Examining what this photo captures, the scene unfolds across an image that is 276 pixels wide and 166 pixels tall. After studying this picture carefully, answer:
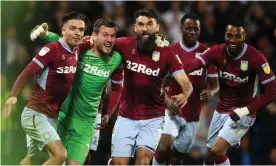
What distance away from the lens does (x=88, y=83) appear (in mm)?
9477

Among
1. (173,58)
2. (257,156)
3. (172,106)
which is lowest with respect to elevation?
(257,156)

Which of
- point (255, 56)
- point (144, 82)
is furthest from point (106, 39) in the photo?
point (255, 56)

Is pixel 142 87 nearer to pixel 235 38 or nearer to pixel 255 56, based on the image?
pixel 235 38

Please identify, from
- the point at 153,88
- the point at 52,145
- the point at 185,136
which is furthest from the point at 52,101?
the point at 185,136

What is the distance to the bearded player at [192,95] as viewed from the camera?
1070 centimetres

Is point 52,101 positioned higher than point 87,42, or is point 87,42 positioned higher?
point 87,42

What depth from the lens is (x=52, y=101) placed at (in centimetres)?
936

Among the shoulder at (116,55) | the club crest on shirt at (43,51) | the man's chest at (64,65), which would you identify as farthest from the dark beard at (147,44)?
the club crest on shirt at (43,51)

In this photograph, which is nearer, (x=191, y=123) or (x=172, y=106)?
(x=172, y=106)

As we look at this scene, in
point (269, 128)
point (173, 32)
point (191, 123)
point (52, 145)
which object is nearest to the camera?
point (52, 145)

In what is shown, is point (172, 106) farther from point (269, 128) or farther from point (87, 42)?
point (269, 128)

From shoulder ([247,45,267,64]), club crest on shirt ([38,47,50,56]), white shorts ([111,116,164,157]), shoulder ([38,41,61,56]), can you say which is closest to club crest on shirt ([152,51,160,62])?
white shorts ([111,116,164,157])

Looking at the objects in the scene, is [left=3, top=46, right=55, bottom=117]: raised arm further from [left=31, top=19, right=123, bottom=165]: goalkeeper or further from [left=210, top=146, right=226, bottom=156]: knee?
[left=210, top=146, right=226, bottom=156]: knee

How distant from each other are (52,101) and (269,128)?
4027 mm
